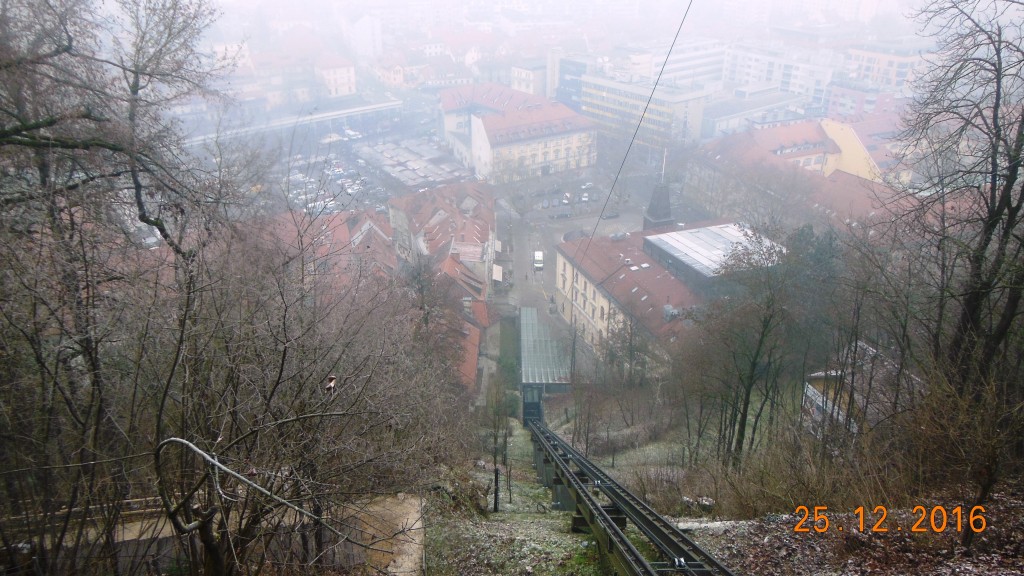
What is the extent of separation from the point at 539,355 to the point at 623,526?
1490 cm

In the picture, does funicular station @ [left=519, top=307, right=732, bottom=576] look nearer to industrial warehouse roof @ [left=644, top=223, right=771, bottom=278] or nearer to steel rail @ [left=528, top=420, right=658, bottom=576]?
steel rail @ [left=528, top=420, right=658, bottom=576]

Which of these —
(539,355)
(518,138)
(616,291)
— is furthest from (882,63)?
(539,355)

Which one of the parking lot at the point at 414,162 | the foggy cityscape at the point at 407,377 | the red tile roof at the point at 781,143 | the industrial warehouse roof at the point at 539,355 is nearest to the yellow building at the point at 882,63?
the red tile roof at the point at 781,143

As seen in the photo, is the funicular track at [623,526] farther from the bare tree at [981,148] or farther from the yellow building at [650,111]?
the yellow building at [650,111]

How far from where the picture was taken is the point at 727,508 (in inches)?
310

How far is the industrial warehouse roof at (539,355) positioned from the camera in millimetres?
19938

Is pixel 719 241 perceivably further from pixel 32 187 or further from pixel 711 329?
pixel 32 187

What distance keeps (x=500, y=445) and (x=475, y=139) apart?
120ft

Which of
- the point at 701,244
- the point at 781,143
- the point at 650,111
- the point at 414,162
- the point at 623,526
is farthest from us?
the point at 650,111

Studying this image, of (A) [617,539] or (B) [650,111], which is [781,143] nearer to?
(B) [650,111]

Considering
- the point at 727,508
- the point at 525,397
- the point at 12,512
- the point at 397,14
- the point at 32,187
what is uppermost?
the point at 397,14

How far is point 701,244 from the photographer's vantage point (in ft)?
79.6

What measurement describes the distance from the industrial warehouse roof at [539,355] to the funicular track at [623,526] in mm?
9711

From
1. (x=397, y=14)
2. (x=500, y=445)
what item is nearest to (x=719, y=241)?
(x=500, y=445)
